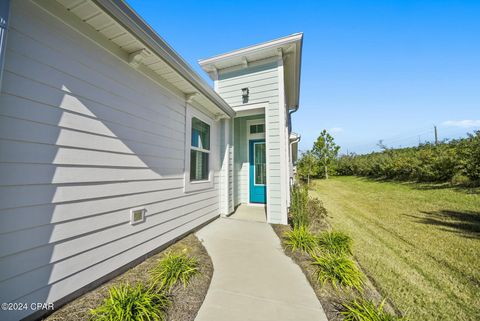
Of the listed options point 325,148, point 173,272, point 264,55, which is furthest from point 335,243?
point 325,148

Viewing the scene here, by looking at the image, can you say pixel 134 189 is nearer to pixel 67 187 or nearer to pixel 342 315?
pixel 67 187

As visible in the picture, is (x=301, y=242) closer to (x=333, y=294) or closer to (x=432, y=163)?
(x=333, y=294)

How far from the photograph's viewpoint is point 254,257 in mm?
2936

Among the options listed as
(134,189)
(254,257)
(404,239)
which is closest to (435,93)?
(404,239)

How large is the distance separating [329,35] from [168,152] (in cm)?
699

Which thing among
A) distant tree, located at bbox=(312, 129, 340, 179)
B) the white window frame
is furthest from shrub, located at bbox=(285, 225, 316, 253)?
distant tree, located at bbox=(312, 129, 340, 179)

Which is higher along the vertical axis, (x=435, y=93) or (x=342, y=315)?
(x=435, y=93)

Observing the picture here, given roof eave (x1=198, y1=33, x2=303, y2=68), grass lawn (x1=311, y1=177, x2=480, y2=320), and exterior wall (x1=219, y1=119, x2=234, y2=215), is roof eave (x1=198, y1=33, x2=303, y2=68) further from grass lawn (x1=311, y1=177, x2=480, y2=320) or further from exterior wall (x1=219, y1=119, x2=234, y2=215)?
grass lawn (x1=311, y1=177, x2=480, y2=320)

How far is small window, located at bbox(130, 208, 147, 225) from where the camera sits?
98.5 inches

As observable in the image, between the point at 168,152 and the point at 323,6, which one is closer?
the point at 168,152

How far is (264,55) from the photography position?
194 inches

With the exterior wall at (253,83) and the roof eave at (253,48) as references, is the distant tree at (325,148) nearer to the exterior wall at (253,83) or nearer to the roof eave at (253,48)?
the exterior wall at (253,83)

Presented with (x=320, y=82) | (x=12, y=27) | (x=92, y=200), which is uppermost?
(x=320, y=82)

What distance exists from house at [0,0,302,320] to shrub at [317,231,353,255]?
8.49 feet
